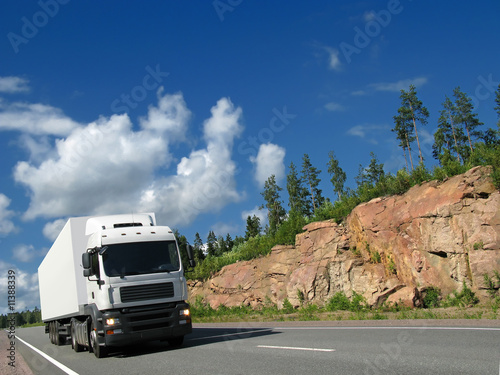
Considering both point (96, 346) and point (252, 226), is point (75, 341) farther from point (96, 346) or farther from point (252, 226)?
point (252, 226)

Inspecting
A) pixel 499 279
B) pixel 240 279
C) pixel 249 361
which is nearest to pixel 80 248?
pixel 249 361

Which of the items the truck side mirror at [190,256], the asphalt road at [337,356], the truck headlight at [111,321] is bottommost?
the asphalt road at [337,356]

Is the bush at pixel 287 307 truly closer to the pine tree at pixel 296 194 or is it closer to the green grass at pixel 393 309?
the green grass at pixel 393 309

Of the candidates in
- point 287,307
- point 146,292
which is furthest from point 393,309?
point 146,292

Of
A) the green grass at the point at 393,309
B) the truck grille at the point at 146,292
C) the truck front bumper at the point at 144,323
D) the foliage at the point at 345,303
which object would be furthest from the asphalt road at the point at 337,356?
the foliage at the point at 345,303

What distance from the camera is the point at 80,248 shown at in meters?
13.6

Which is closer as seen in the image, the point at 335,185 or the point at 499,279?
the point at 499,279

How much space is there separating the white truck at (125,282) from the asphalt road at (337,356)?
0.65 meters

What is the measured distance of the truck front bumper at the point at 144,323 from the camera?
37.4ft

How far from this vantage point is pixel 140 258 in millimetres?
12133

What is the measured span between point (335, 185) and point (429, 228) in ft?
216

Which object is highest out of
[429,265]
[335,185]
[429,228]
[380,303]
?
[335,185]

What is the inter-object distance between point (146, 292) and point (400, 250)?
14.8 m

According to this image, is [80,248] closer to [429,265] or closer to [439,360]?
[439,360]
